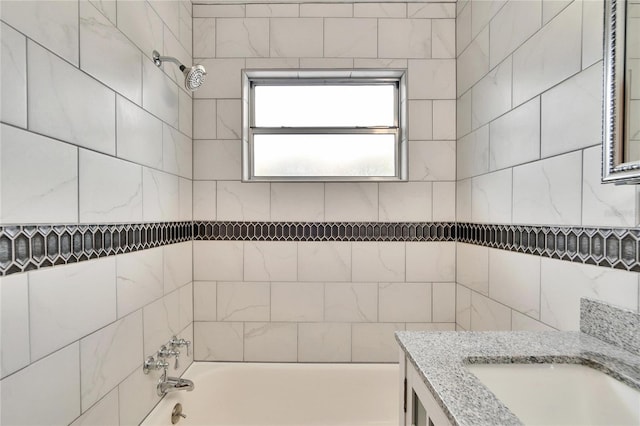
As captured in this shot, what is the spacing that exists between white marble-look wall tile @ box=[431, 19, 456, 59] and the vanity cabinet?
1.78 m

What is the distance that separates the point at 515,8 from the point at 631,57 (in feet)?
2.43

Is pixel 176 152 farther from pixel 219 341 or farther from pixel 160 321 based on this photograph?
pixel 219 341

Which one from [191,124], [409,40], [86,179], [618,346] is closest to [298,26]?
[409,40]

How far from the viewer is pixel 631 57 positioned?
2.69 ft

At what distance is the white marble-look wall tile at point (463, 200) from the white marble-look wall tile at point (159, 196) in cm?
161

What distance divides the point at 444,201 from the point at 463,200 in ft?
0.41

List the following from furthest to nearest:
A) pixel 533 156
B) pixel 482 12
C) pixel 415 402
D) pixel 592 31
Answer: pixel 482 12
pixel 533 156
pixel 592 31
pixel 415 402

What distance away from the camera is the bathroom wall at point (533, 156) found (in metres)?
0.97

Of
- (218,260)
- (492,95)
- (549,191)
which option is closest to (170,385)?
(218,260)

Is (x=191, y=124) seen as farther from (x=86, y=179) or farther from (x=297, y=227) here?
(x=86, y=179)

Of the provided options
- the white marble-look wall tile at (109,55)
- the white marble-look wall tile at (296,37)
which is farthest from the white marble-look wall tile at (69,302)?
the white marble-look wall tile at (296,37)

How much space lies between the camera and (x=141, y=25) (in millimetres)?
1370

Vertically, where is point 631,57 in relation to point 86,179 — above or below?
above

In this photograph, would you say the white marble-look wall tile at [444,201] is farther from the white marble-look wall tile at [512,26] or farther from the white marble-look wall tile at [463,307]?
the white marble-look wall tile at [512,26]
